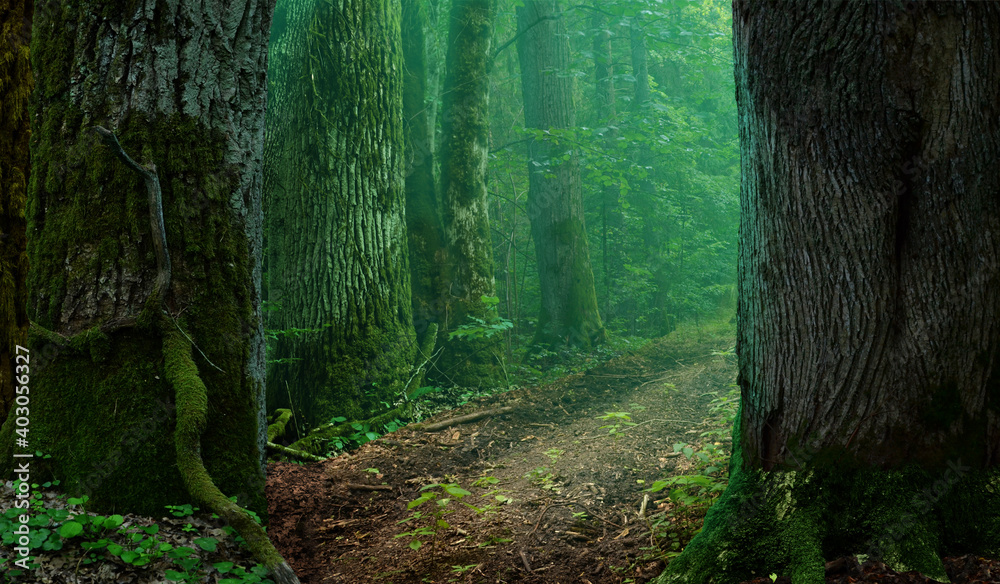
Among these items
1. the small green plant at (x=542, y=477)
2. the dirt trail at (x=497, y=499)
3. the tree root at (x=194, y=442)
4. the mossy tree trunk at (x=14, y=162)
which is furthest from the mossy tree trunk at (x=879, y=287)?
the mossy tree trunk at (x=14, y=162)

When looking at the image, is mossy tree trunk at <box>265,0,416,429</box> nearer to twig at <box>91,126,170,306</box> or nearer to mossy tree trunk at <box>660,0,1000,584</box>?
twig at <box>91,126,170,306</box>

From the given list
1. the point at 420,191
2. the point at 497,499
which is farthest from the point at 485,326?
the point at 497,499

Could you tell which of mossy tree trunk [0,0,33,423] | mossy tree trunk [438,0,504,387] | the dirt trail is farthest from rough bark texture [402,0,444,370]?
mossy tree trunk [0,0,33,423]

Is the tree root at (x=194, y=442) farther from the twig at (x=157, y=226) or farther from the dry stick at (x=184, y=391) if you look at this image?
the twig at (x=157, y=226)

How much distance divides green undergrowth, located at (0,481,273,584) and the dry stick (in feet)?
0.45

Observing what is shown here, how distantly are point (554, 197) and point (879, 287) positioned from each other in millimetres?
8495

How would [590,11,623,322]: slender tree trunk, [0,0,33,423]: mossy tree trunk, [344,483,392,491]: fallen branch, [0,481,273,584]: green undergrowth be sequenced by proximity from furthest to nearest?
[590,11,623,322]: slender tree trunk < [344,483,392,491]: fallen branch < [0,0,33,423]: mossy tree trunk < [0,481,273,584]: green undergrowth

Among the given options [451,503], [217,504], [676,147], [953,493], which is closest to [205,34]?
[217,504]

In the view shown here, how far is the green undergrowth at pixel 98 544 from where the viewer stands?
83.0 inches

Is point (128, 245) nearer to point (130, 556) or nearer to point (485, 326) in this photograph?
point (130, 556)

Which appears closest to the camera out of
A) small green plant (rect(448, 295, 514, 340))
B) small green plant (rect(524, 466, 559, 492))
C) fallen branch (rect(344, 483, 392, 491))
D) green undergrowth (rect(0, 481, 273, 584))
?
green undergrowth (rect(0, 481, 273, 584))

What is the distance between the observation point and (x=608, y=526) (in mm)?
3240

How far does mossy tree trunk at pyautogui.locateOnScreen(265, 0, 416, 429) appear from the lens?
5.51 meters

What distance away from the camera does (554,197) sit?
10586 millimetres
